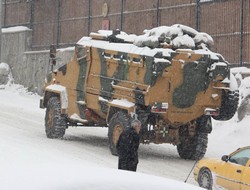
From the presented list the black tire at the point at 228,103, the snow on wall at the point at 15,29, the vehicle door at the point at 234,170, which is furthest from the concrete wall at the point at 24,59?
the vehicle door at the point at 234,170

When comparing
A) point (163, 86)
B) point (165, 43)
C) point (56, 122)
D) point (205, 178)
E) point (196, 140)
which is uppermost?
point (165, 43)

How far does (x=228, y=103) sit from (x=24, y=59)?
20.3 metres

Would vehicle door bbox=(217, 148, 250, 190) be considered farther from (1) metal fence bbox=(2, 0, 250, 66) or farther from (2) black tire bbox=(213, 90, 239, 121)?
(1) metal fence bbox=(2, 0, 250, 66)

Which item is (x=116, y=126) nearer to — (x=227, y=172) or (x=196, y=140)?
(x=196, y=140)

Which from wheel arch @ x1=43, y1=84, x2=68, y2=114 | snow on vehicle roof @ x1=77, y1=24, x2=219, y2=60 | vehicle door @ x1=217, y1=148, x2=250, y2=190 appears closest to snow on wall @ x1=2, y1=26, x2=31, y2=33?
wheel arch @ x1=43, y1=84, x2=68, y2=114

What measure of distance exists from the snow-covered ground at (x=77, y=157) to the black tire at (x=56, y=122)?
0.97 feet

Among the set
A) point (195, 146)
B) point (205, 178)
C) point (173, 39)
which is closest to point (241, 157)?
point (205, 178)

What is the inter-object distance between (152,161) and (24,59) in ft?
65.1

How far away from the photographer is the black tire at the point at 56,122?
17.1m

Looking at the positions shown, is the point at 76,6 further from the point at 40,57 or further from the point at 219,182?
the point at 219,182

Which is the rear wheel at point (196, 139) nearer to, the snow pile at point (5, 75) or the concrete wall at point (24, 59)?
the concrete wall at point (24, 59)

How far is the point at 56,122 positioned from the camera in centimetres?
1708

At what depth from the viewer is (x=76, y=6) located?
3047cm

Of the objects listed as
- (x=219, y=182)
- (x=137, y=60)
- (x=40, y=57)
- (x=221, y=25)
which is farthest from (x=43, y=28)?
(x=219, y=182)
